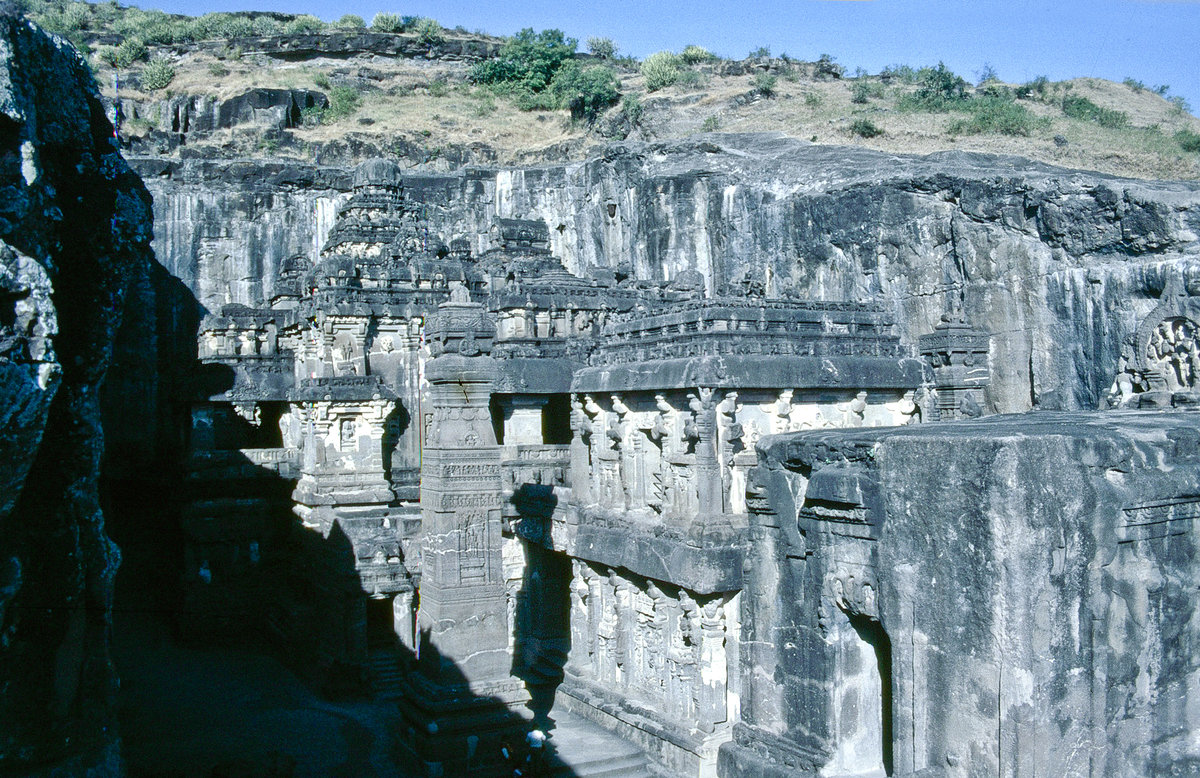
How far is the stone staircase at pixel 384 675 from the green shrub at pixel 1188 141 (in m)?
23.0

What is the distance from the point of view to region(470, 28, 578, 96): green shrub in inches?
2120

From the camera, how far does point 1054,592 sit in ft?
21.9

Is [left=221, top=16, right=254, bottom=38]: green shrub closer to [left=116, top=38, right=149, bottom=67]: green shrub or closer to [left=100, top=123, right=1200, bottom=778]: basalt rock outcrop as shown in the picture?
[left=116, top=38, right=149, bottom=67]: green shrub

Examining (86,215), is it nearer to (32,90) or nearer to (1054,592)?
(32,90)

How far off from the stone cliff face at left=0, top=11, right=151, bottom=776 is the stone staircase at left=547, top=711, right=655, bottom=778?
285 inches

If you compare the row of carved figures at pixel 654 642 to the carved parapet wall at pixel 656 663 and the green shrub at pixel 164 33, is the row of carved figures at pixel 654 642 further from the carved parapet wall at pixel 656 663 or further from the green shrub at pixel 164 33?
the green shrub at pixel 164 33

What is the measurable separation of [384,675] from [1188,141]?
77.7 feet

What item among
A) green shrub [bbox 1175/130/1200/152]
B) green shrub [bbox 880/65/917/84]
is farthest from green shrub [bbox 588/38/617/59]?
green shrub [bbox 1175/130/1200/152]

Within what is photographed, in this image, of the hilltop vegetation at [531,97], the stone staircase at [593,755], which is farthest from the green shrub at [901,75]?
the stone staircase at [593,755]

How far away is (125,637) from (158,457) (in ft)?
29.6

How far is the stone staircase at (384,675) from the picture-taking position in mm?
14922

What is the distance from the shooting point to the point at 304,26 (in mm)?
60281

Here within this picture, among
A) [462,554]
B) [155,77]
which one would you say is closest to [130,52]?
[155,77]

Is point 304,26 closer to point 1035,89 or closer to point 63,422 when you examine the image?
point 1035,89
